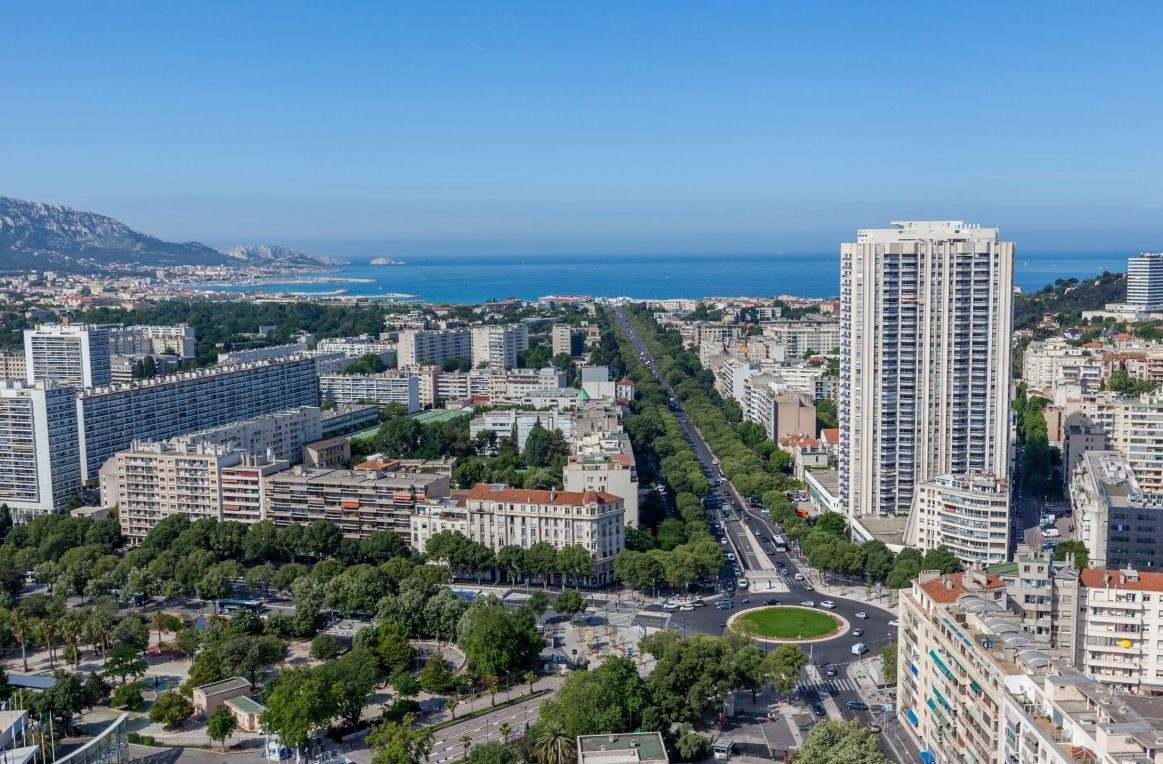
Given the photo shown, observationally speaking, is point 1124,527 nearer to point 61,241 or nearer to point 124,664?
point 124,664

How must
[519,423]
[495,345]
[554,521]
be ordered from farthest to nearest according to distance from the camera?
[495,345] → [519,423] → [554,521]

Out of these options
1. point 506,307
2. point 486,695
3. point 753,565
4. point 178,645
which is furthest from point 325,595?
point 506,307

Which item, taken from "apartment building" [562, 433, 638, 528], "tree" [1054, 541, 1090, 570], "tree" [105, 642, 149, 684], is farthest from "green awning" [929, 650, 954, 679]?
"tree" [105, 642, 149, 684]

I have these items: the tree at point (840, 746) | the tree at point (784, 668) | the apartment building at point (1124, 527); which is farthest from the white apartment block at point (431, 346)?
the tree at point (840, 746)

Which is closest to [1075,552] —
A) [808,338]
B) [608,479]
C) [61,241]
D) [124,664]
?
[608,479]

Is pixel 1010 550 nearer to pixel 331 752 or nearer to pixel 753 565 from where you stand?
pixel 753 565

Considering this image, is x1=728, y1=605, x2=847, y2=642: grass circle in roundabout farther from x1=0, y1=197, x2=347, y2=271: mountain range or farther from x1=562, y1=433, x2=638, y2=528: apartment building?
x1=0, y1=197, x2=347, y2=271: mountain range
